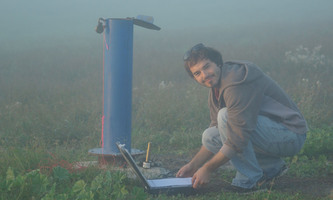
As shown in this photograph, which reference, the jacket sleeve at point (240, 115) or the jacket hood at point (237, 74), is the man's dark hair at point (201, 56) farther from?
the jacket sleeve at point (240, 115)

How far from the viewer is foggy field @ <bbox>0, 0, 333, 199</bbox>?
402cm

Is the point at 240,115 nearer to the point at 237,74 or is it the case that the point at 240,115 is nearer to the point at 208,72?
the point at 237,74

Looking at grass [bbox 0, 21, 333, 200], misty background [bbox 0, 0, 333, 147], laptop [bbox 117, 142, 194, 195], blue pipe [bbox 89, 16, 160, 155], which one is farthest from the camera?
misty background [bbox 0, 0, 333, 147]

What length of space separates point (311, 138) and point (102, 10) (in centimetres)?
3002

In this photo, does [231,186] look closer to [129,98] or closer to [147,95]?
[129,98]

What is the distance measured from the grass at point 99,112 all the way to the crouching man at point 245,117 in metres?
0.28

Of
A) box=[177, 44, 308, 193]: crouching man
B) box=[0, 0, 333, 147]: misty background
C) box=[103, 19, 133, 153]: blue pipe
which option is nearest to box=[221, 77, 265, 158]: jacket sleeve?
box=[177, 44, 308, 193]: crouching man

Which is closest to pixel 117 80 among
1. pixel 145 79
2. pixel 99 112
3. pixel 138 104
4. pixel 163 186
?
pixel 163 186

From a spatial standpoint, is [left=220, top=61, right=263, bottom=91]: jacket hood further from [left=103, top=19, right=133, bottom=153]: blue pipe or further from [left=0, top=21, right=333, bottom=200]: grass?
[left=103, top=19, right=133, bottom=153]: blue pipe

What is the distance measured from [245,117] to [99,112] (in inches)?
187

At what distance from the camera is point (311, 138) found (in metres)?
5.14

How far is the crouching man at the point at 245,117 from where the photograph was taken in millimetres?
3379

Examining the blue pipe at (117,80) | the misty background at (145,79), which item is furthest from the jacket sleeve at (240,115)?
the misty background at (145,79)

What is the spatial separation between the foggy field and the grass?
0.05 feet
